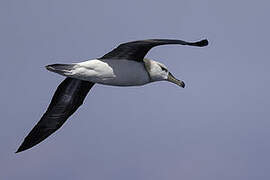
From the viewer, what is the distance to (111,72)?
56.9 feet

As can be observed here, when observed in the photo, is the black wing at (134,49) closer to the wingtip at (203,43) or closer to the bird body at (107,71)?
the wingtip at (203,43)

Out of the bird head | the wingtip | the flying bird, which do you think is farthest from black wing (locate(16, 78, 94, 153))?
the wingtip

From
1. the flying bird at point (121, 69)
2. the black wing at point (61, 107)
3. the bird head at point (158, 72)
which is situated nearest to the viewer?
the flying bird at point (121, 69)

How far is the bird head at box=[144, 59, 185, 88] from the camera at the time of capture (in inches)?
717

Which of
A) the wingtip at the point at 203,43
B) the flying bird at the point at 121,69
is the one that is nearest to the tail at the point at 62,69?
the flying bird at the point at 121,69

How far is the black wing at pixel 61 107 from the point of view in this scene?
1978 centimetres

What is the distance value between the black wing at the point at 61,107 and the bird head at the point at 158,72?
107 inches

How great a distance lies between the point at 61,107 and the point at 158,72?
11.7 ft

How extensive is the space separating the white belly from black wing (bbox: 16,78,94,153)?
8.66 ft

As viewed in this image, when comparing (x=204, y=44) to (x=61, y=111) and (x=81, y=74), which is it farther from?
(x=61, y=111)

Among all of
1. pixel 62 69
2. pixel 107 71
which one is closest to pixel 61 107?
pixel 62 69

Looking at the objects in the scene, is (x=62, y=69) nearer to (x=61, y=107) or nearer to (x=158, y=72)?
(x=158, y=72)

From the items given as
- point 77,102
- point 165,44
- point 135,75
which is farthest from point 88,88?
point 165,44

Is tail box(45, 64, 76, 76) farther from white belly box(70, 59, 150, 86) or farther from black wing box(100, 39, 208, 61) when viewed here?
black wing box(100, 39, 208, 61)
